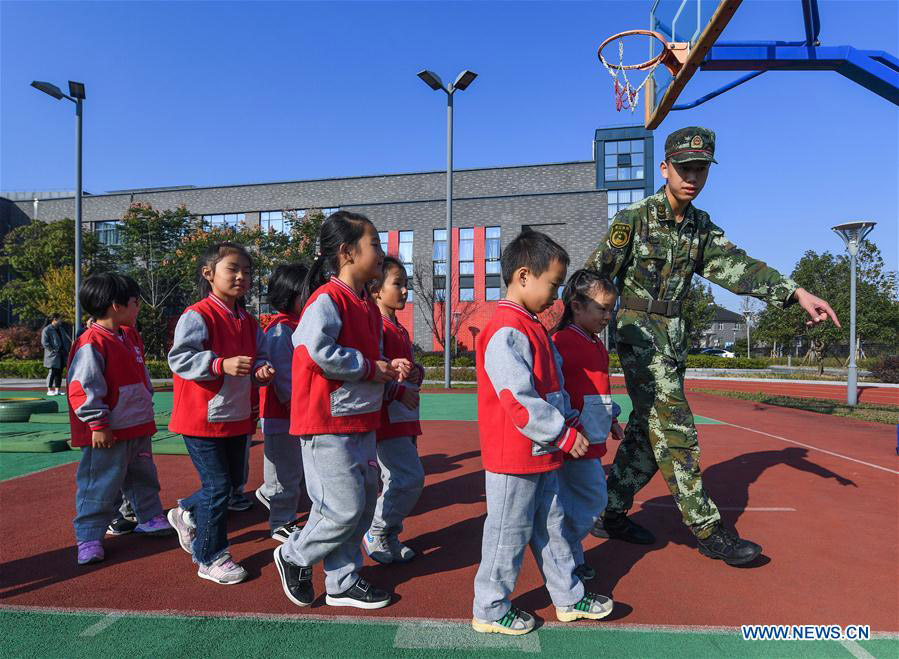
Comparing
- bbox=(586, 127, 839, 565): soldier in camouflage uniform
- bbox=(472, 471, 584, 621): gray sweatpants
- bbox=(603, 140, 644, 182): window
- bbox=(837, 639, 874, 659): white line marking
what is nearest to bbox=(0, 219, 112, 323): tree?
bbox=(586, 127, 839, 565): soldier in camouflage uniform

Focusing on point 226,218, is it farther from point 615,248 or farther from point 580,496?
point 580,496

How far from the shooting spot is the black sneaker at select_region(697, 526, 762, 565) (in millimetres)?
3125

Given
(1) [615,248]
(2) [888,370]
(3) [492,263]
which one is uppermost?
(3) [492,263]

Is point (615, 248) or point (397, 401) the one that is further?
point (615, 248)

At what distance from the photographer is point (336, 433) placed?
257 centimetres

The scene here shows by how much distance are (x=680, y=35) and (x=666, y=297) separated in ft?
18.6

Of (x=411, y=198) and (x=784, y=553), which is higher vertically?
(x=411, y=198)

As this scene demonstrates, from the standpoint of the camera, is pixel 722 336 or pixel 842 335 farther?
pixel 722 336

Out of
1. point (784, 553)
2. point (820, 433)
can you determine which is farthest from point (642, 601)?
point (820, 433)

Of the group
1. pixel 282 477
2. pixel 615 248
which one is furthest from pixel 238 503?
pixel 615 248

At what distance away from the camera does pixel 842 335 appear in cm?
3130

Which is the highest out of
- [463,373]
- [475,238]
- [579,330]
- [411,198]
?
[411,198]

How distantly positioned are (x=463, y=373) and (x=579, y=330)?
21.3 m

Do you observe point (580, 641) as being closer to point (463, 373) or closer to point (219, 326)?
point (219, 326)
